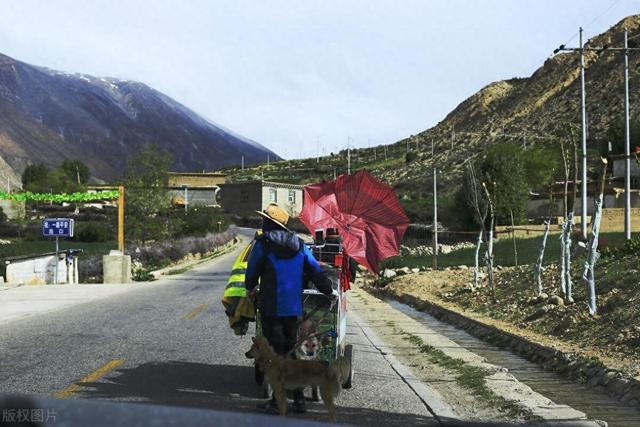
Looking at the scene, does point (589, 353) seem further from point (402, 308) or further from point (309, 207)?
point (402, 308)

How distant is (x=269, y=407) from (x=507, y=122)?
423 feet

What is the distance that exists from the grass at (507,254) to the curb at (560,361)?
12767mm

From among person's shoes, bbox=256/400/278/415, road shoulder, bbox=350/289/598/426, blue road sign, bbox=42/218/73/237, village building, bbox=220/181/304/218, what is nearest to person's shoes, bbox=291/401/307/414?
person's shoes, bbox=256/400/278/415

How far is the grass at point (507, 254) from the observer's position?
32375 mm

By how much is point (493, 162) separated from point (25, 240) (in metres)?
38.9

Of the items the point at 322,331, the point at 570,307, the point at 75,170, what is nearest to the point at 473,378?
the point at 322,331

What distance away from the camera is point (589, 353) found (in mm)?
11086

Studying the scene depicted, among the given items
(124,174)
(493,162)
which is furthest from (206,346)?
(493,162)

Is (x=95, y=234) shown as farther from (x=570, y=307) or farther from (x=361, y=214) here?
(x=361, y=214)

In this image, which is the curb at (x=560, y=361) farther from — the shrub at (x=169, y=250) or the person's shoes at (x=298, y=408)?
the shrub at (x=169, y=250)

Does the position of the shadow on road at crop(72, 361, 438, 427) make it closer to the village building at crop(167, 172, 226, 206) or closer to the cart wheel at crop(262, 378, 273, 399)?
the cart wheel at crop(262, 378, 273, 399)

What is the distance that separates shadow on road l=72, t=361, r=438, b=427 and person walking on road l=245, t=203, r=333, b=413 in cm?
48

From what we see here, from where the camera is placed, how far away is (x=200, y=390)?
26.9ft

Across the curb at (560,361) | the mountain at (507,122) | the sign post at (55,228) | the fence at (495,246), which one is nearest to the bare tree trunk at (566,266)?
the curb at (560,361)
